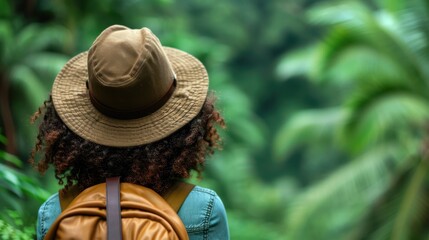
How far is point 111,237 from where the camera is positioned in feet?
8.58

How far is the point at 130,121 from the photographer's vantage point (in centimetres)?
292

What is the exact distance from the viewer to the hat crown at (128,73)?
9.32 feet

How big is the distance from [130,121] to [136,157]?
0.37 ft

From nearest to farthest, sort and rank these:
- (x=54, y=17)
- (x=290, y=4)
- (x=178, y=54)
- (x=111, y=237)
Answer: (x=111, y=237) → (x=178, y=54) → (x=54, y=17) → (x=290, y=4)

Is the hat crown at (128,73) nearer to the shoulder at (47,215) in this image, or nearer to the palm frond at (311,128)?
Answer: the shoulder at (47,215)

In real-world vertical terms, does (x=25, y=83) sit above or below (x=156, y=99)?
below

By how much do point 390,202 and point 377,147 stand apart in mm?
2759

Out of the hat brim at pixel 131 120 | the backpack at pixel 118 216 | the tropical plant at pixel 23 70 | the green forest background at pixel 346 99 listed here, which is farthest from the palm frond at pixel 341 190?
the backpack at pixel 118 216

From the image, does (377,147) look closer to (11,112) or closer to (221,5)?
(11,112)

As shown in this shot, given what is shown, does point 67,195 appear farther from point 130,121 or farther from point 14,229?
point 14,229

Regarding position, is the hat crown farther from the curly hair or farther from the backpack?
the backpack

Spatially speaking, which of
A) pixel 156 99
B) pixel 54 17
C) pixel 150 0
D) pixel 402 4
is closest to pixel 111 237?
pixel 156 99

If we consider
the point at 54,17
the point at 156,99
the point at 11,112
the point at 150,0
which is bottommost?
the point at 11,112

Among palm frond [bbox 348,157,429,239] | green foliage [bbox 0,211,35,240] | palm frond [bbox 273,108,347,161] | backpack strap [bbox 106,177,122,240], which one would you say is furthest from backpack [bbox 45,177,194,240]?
palm frond [bbox 273,108,347,161]
